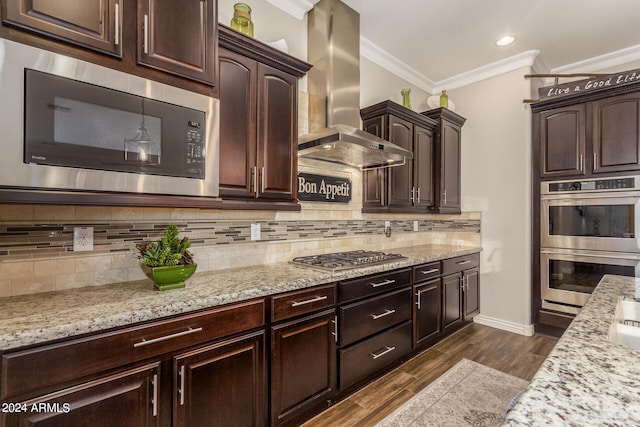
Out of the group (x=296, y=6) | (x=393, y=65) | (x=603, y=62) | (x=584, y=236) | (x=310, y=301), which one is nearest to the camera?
(x=310, y=301)

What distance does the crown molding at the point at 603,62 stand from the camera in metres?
3.29

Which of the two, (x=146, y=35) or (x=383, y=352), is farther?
(x=383, y=352)

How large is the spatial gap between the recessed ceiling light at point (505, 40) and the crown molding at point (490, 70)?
361 mm

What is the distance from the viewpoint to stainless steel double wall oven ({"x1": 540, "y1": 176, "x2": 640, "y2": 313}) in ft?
9.48

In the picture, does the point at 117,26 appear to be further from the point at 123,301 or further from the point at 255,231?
the point at 255,231

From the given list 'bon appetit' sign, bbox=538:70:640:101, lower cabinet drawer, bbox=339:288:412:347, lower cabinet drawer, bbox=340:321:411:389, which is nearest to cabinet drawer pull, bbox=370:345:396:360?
lower cabinet drawer, bbox=340:321:411:389

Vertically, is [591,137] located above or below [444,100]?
below

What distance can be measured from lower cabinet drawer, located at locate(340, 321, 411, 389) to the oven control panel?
87.2 inches

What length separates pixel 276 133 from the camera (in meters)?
2.09

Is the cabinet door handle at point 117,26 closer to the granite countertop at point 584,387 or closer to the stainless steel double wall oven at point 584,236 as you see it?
the granite countertop at point 584,387

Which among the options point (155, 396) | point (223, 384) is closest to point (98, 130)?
point (155, 396)

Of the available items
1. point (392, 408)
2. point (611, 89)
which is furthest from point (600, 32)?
point (392, 408)

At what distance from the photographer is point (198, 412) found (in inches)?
56.4

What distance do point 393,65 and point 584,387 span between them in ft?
11.9
